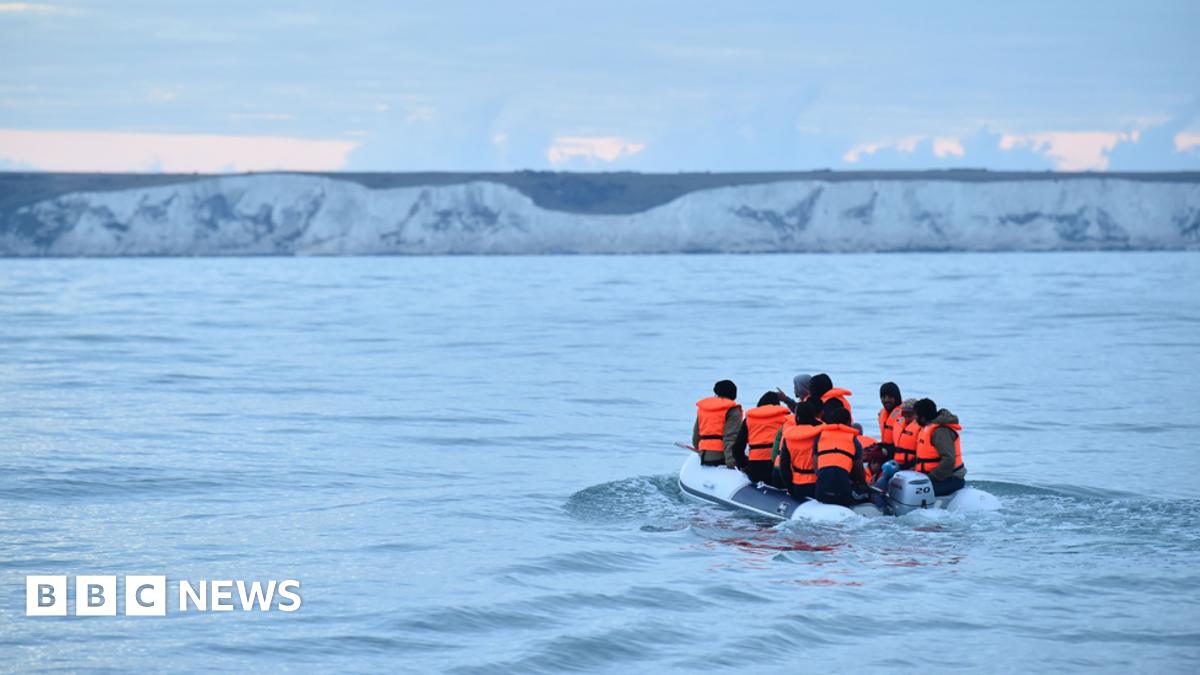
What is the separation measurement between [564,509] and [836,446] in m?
3.59

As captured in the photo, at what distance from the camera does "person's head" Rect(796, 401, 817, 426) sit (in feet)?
48.9

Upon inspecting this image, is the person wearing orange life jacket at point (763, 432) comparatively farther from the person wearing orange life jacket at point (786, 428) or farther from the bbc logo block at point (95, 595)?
Answer: the bbc logo block at point (95, 595)

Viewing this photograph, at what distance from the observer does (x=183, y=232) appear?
376ft

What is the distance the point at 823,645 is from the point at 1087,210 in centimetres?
11105

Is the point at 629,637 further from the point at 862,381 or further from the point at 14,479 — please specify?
the point at 862,381

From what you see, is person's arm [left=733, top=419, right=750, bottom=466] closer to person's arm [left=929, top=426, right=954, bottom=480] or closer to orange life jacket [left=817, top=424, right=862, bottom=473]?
orange life jacket [left=817, top=424, right=862, bottom=473]

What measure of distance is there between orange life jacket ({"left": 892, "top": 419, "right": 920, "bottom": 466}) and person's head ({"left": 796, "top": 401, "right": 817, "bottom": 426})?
139cm

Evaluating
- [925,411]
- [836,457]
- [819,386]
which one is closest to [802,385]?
[819,386]

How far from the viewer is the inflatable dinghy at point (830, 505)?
587 inches

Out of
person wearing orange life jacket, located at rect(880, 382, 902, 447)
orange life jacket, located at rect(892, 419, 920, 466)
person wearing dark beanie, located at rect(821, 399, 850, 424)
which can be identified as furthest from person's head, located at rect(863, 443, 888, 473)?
person wearing dark beanie, located at rect(821, 399, 850, 424)

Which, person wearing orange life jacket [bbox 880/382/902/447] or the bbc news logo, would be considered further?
person wearing orange life jacket [bbox 880/382/902/447]

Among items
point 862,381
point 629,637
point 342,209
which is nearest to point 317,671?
point 629,637

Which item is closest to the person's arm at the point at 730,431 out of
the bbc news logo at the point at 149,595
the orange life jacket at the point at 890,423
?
the orange life jacket at the point at 890,423

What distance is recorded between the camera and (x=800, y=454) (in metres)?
15.0
